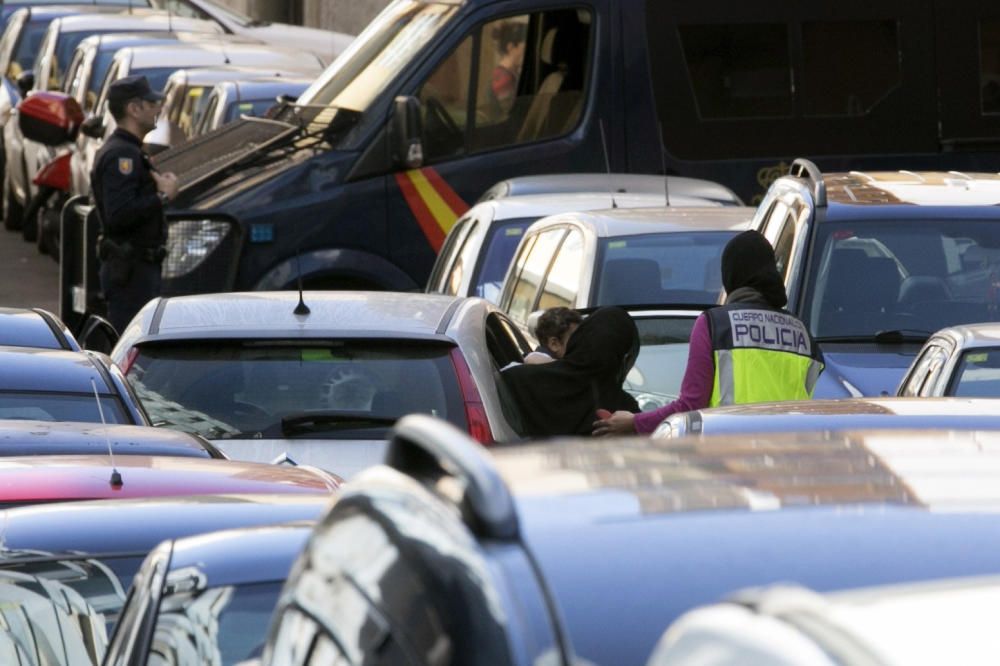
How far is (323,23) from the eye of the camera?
33812 millimetres

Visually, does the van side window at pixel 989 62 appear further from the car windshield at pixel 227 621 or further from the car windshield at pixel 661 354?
the car windshield at pixel 227 621

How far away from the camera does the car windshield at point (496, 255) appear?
12.1m

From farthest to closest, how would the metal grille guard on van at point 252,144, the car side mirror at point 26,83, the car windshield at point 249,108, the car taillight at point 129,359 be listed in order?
the car side mirror at point 26,83
the car windshield at point 249,108
the metal grille guard on van at point 252,144
the car taillight at point 129,359

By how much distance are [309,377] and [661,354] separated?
2689 mm

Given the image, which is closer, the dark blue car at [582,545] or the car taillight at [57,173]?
the dark blue car at [582,545]

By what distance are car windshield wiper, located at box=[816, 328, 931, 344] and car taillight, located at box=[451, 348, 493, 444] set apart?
2.27m

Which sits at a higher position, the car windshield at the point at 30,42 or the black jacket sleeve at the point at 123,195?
the black jacket sleeve at the point at 123,195

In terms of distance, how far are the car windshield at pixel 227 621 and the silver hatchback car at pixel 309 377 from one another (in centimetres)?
307

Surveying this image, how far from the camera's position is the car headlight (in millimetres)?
14008

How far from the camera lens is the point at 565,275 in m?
10.9

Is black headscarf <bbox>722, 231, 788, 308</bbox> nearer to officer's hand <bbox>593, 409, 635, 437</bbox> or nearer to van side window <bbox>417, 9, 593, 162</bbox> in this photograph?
officer's hand <bbox>593, 409, 635, 437</bbox>

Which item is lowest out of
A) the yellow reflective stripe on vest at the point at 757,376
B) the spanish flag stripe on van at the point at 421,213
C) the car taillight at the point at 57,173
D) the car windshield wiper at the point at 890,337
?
the car taillight at the point at 57,173

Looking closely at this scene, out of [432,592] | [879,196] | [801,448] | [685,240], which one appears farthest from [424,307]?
[432,592]

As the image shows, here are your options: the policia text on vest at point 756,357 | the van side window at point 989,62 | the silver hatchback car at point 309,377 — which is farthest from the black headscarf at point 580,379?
the van side window at point 989,62
